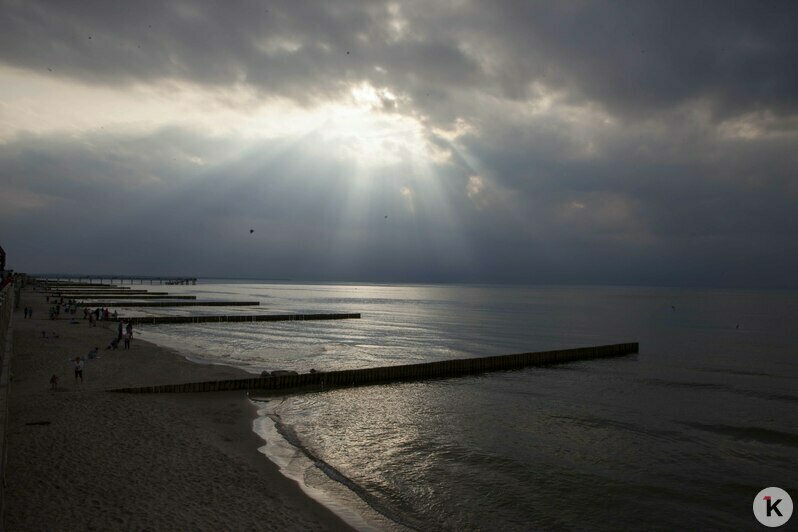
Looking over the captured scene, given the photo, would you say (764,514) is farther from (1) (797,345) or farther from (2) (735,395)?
(1) (797,345)

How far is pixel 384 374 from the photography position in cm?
3162

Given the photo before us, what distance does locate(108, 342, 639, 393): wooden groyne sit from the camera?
25344 millimetres

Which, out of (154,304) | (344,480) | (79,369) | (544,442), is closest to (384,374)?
(544,442)

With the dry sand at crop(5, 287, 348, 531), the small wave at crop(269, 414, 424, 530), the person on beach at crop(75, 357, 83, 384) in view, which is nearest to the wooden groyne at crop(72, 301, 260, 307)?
the person on beach at crop(75, 357, 83, 384)

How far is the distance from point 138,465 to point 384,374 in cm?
1864

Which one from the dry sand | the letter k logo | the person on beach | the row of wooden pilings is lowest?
the row of wooden pilings

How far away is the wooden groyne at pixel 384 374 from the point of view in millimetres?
25344

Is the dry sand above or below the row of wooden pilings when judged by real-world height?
above

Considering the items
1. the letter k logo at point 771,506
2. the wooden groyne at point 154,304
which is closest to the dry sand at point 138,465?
the letter k logo at point 771,506

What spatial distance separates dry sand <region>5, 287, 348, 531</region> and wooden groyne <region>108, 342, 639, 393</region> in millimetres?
738

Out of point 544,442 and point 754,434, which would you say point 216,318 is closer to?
point 544,442

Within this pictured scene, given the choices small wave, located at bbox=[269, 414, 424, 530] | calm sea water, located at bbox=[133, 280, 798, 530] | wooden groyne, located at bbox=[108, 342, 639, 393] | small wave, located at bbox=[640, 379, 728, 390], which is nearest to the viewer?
small wave, located at bbox=[269, 414, 424, 530]

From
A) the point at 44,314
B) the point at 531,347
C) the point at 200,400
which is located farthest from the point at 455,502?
the point at 44,314

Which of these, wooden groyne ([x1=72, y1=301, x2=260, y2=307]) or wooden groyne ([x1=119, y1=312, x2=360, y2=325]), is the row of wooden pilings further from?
wooden groyne ([x1=119, y1=312, x2=360, y2=325])
